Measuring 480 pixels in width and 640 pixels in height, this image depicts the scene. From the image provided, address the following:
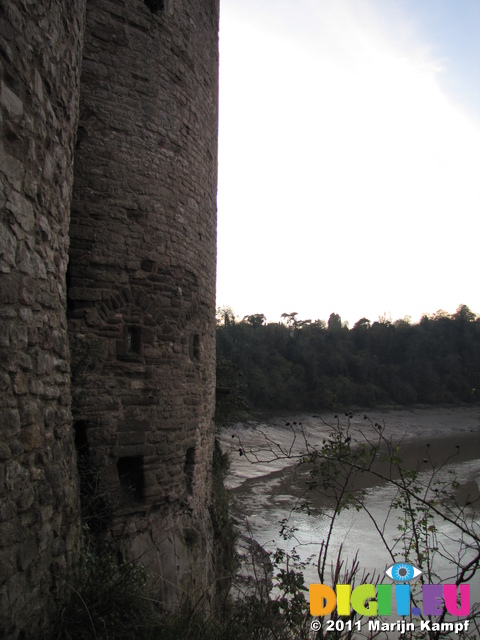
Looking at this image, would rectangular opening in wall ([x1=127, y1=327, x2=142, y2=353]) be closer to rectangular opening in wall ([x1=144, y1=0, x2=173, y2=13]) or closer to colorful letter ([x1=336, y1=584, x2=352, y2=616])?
colorful letter ([x1=336, y1=584, x2=352, y2=616])

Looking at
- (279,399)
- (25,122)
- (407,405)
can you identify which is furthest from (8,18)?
(407,405)

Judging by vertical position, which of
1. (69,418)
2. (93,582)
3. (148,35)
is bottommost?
(93,582)

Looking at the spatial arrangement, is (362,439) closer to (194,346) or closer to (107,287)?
(194,346)

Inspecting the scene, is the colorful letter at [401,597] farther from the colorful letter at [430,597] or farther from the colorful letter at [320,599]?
the colorful letter at [320,599]

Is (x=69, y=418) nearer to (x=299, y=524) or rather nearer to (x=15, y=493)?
(x=15, y=493)

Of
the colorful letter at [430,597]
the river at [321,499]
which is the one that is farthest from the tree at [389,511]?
the river at [321,499]

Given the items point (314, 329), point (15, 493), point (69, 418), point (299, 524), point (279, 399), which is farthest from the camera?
point (314, 329)

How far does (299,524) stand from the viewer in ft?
45.6

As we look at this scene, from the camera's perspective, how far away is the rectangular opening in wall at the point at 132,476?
441 cm

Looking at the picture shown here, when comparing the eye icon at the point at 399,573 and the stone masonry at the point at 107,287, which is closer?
the stone masonry at the point at 107,287

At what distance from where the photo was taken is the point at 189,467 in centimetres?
507

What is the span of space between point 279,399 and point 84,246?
119ft

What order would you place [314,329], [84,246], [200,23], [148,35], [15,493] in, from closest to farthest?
[15,493] → [84,246] → [148,35] → [200,23] → [314,329]

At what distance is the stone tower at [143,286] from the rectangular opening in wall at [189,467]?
2cm
